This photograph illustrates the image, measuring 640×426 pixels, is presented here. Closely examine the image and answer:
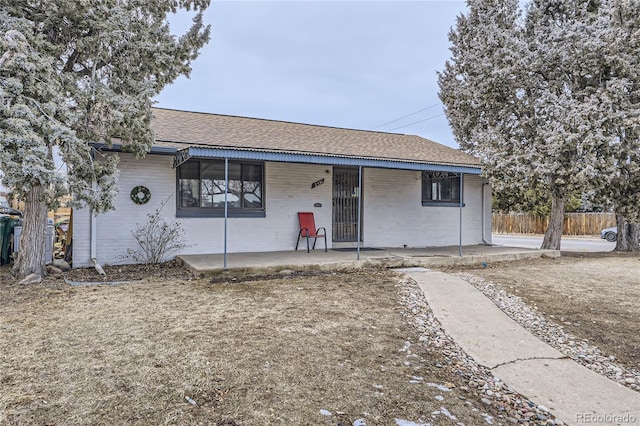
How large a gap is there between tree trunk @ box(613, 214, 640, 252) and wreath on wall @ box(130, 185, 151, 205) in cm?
1478

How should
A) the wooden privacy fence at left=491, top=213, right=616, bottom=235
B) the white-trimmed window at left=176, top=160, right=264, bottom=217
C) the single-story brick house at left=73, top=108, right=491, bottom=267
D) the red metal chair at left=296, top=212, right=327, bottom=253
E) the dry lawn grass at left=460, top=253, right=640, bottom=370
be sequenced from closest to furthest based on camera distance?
the dry lawn grass at left=460, top=253, right=640, bottom=370, the single-story brick house at left=73, top=108, right=491, bottom=267, the white-trimmed window at left=176, top=160, right=264, bottom=217, the red metal chair at left=296, top=212, right=327, bottom=253, the wooden privacy fence at left=491, top=213, right=616, bottom=235

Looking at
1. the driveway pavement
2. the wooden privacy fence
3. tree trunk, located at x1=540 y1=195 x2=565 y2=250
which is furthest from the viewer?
the wooden privacy fence

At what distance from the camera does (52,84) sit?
5.36 metres

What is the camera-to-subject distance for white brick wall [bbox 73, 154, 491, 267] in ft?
24.5

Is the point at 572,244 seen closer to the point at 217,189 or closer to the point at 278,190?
the point at 278,190

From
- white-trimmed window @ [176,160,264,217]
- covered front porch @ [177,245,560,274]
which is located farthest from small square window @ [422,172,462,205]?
white-trimmed window @ [176,160,264,217]

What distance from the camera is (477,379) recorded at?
9.96ft

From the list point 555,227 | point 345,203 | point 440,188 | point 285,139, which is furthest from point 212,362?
point 555,227

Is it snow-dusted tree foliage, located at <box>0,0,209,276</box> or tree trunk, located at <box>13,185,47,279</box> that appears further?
tree trunk, located at <box>13,185,47,279</box>

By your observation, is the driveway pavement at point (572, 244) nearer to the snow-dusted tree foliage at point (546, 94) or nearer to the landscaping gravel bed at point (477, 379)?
the snow-dusted tree foliage at point (546, 94)

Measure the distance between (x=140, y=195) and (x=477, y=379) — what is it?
686 centimetres

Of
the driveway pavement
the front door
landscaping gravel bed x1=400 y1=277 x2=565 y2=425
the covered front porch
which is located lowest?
landscaping gravel bed x1=400 y1=277 x2=565 y2=425

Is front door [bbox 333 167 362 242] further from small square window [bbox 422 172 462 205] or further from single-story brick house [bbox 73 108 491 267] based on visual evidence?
small square window [bbox 422 172 462 205]

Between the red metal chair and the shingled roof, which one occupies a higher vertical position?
the shingled roof
